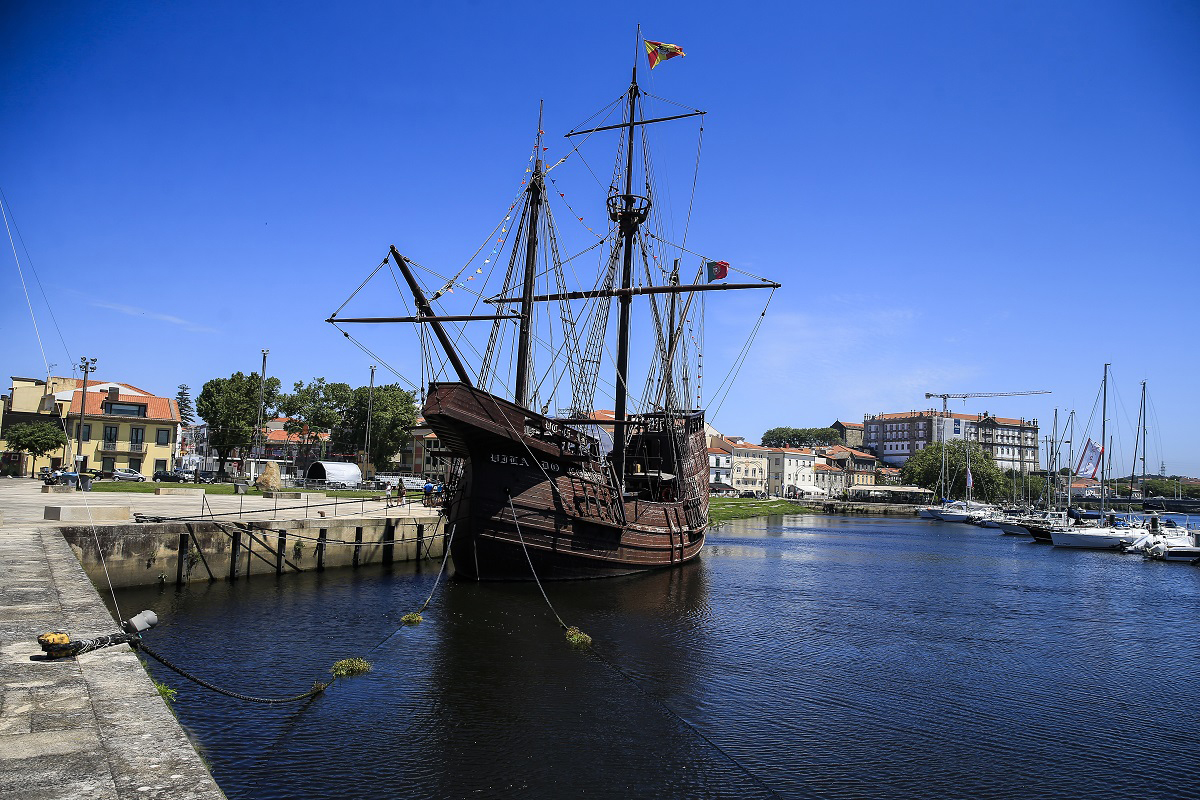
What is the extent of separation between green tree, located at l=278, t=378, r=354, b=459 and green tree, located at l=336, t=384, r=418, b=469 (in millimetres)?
1530

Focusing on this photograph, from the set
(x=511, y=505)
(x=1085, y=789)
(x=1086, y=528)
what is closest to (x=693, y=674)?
(x=1085, y=789)

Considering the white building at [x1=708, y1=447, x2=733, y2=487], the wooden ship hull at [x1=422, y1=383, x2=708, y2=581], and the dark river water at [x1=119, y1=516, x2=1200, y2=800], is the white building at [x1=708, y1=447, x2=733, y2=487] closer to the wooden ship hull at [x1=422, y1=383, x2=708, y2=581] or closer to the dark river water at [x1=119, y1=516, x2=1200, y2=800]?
the dark river water at [x1=119, y1=516, x2=1200, y2=800]

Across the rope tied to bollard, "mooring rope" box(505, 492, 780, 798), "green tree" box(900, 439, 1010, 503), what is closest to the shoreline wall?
"mooring rope" box(505, 492, 780, 798)

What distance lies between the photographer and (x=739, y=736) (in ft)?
42.9

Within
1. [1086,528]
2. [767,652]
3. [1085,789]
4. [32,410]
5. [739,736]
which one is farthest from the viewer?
[32,410]

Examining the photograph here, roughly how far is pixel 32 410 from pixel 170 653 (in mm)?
79189

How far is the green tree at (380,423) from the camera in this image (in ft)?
322

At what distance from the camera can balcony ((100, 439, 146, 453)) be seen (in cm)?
7062

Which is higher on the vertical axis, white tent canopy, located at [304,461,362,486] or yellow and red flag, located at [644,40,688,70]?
yellow and red flag, located at [644,40,688,70]

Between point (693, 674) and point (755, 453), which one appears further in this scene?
point (755, 453)

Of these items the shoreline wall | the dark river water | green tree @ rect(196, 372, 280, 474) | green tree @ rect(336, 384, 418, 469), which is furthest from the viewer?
green tree @ rect(336, 384, 418, 469)

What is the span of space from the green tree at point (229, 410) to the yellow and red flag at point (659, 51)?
199 feet

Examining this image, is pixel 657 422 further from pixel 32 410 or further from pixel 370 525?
pixel 32 410

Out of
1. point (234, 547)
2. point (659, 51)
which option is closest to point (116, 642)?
point (234, 547)
